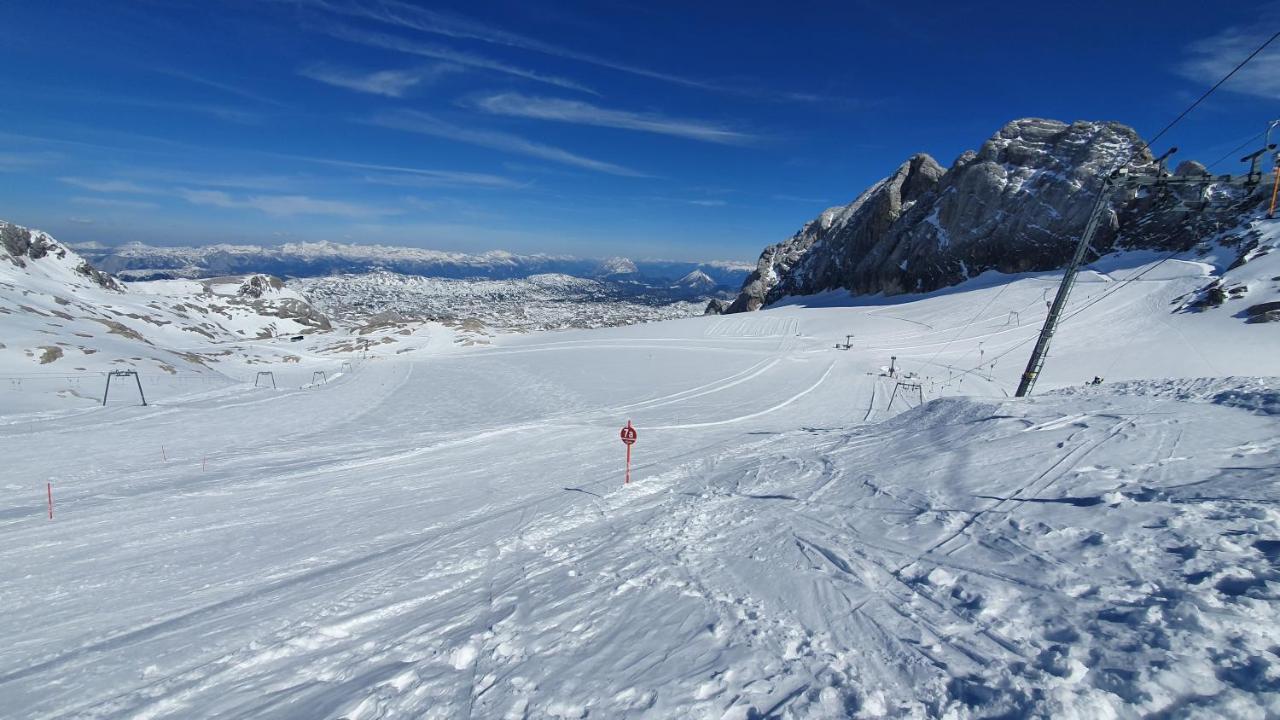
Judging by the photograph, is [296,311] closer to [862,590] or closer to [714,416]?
[714,416]

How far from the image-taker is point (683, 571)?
7.56m

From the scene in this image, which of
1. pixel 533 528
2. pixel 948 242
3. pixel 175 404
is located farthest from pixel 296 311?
pixel 533 528

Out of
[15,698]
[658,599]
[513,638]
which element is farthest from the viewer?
[658,599]

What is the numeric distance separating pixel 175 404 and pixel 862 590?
37036 millimetres

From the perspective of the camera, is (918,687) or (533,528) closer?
(918,687)

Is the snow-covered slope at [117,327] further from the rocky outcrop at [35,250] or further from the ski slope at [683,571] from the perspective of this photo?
the ski slope at [683,571]

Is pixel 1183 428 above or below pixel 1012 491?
above

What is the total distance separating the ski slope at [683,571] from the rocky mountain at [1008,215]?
65352mm

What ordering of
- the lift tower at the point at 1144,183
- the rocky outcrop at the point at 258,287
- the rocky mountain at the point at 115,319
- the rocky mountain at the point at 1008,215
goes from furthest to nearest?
the rocky outcrop at the point at 258,287 → the rocky mountain at the point at 1008,215 → the rocky mountain at the point at 115,319 → the lift tower at the point at 1144,183

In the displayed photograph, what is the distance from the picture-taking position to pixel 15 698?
5.69m

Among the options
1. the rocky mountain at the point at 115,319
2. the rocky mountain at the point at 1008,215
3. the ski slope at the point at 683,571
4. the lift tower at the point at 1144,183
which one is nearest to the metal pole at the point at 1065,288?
the lift tower at the point at 1144,183

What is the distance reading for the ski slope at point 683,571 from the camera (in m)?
4.79

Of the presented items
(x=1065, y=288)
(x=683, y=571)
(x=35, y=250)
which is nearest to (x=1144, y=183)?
(x=1065, y=288)

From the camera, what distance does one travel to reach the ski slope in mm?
4793
